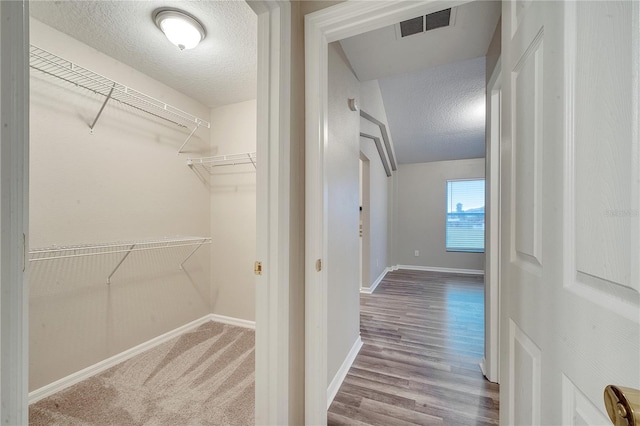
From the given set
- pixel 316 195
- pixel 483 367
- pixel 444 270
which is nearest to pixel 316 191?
pixel 316 195

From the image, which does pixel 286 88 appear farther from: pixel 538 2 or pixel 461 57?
pixel 461 57

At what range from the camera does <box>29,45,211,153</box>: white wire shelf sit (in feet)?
5.27

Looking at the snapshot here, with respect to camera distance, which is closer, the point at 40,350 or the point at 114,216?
the point at 40,350

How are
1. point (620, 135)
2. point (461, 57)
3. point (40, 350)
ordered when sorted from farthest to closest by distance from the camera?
1. point (461, 57)
2. point (40, 350)
3. point (620, 135)

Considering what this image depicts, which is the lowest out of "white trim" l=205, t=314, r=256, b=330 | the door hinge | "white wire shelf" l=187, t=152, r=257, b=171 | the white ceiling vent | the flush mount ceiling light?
"white trim" l=205, t=314, r=256, b=330

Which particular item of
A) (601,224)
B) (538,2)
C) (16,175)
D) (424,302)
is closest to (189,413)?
(16,175)

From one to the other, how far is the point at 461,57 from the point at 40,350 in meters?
3.59

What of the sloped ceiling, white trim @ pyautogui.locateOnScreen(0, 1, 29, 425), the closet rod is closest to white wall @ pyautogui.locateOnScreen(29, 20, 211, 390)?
Answer: the closet rod

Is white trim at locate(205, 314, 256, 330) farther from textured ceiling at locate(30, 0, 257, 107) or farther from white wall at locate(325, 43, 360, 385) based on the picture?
textured ceiling at locate(30, 0, 257, 107)

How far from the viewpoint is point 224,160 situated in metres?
2.71

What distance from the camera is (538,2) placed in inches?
24.5

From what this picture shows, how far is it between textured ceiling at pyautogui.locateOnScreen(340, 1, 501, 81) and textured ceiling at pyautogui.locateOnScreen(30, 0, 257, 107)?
30.4 inches

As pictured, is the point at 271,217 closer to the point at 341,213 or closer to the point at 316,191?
the point at 316,191

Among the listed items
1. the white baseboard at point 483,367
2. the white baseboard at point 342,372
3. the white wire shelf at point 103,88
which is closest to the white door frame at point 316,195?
the white baseboard at point 342,372
